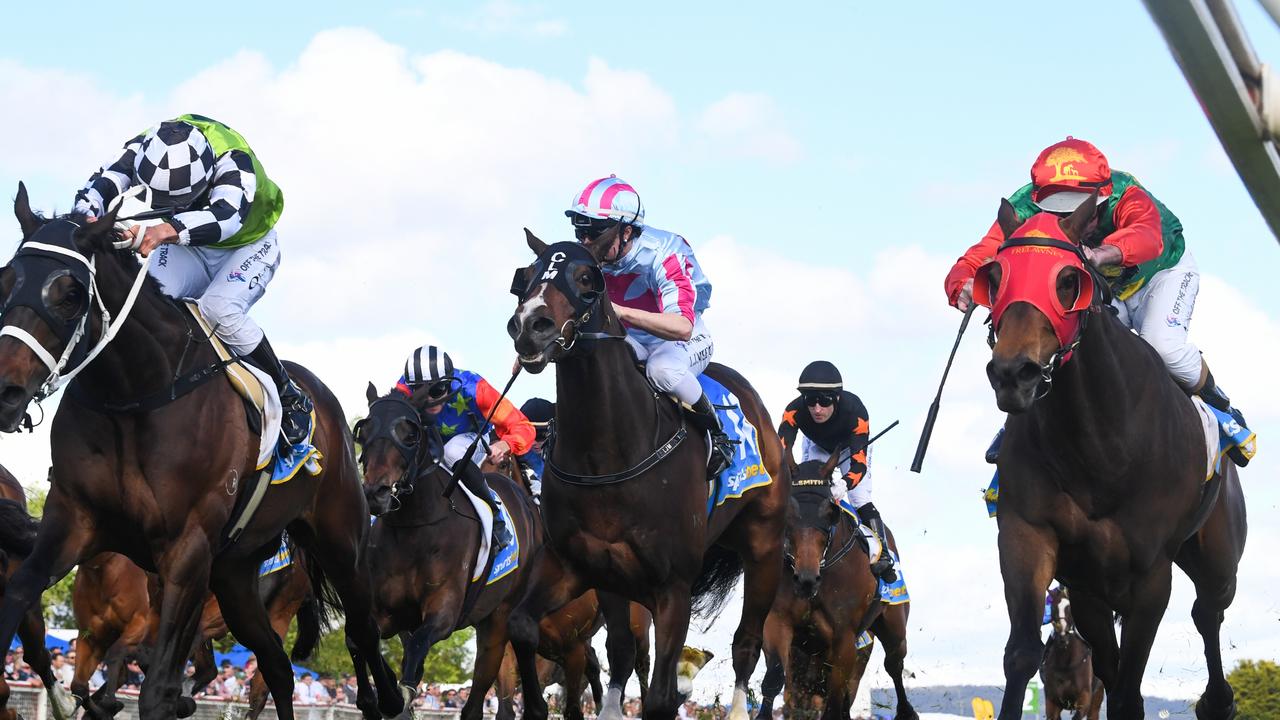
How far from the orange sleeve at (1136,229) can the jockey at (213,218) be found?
3934mm

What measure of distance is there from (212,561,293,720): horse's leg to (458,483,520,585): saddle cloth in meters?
3.01

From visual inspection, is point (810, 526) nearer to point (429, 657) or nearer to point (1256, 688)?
point (1256, 688)

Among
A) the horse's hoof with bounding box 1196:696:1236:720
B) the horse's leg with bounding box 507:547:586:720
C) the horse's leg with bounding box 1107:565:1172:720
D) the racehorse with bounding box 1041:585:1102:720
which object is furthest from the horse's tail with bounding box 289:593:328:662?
the racehorse with bounding box 1041:585:1102:720

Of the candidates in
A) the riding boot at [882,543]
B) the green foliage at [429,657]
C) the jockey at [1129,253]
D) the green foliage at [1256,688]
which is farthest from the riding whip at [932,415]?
the green foliage at [429,657]

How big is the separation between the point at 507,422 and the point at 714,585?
6.83 feet

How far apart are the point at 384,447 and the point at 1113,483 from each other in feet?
17.6

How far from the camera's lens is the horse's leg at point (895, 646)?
537 inches

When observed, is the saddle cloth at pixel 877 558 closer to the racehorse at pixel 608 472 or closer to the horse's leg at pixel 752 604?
the horse's leg at pixel 752 604

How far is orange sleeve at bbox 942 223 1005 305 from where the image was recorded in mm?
6637

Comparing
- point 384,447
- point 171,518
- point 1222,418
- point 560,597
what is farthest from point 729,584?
point 171,518

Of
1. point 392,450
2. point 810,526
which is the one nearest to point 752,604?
point 810,526

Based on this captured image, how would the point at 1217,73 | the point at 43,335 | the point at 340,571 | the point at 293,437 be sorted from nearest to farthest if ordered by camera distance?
the point at 1217,73 → the point at 43,335 → the point at 293,437 → the point at 340,571

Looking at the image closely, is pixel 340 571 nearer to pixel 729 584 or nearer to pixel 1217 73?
pixel 729 584

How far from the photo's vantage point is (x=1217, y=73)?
1.19 m
